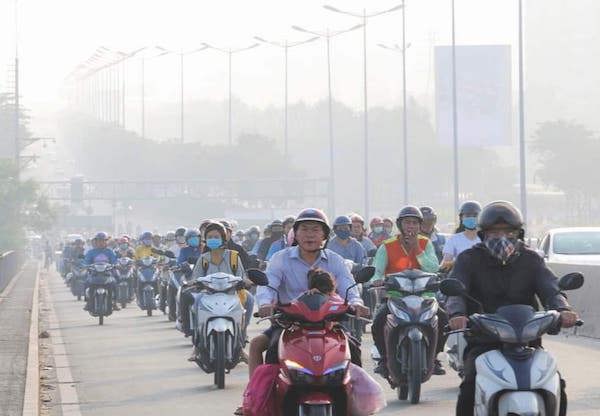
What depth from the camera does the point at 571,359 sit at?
68.5 feet

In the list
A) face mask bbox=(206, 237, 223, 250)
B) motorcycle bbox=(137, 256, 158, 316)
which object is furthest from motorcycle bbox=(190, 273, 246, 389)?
motorcycle bbox=(137, 256, 158, 316)

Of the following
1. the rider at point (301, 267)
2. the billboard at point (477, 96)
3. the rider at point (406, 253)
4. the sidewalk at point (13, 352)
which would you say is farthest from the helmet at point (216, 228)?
the billboard at point (477, 96)

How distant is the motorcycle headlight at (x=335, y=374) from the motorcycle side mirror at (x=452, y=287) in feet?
3.08

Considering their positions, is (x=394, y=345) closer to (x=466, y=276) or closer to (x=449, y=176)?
(x=466, y=276)

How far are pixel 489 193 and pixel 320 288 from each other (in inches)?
6075

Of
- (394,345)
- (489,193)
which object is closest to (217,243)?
(394,345)

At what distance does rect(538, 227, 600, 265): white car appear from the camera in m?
30.4

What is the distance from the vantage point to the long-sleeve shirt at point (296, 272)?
1169cm

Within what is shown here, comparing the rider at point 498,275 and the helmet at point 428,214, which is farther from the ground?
the helmet at point 428,214

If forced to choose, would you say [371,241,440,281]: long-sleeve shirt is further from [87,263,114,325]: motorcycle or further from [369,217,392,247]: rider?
[87,263,114,325]: motorcycle

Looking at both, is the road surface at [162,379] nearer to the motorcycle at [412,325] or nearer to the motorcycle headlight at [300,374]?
the motorcycle at [412,325]

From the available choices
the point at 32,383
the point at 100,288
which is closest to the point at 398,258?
the point at 32,383

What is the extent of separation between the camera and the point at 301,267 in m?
11.7

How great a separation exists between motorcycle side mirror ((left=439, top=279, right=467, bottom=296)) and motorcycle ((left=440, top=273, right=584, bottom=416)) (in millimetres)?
204
